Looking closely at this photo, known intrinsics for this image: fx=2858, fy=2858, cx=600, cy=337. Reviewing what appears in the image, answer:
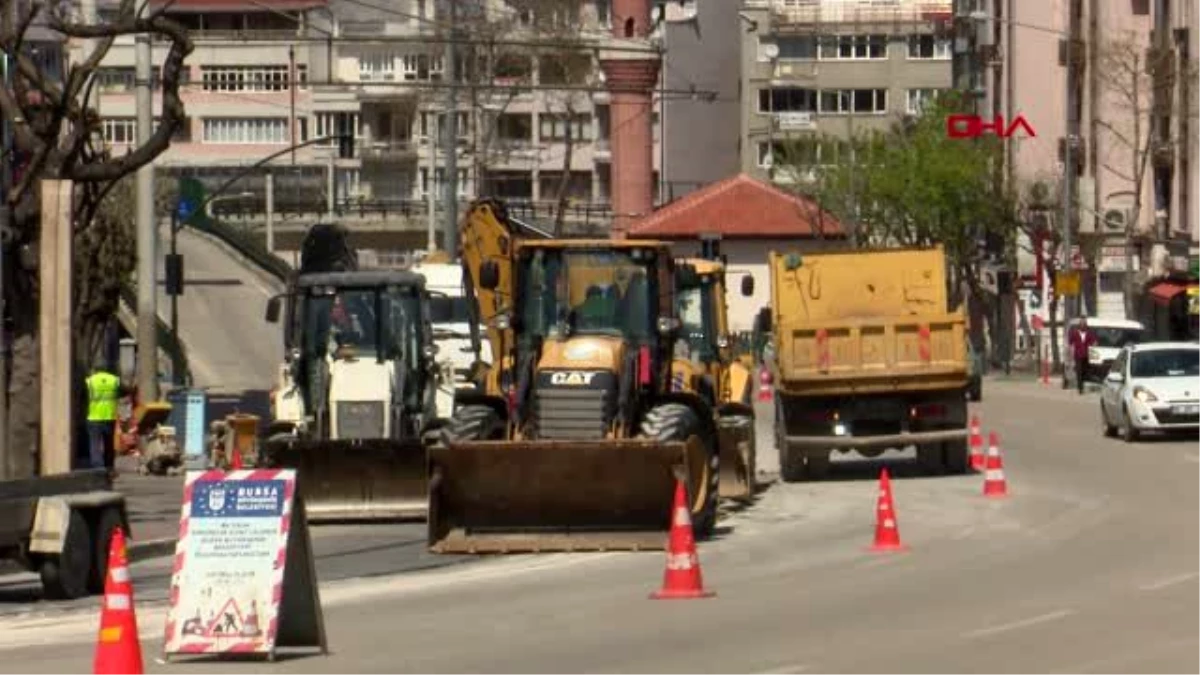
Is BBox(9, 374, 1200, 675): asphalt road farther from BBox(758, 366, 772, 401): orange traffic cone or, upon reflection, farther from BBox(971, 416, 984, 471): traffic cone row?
BBox(758, 366, 772, 401): orange traffic cone

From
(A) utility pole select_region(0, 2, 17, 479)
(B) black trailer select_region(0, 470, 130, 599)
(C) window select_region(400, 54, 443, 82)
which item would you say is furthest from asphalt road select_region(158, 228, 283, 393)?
(B) black trailer select_region(0, 470, 130, 599)

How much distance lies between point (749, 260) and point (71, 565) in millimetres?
95198

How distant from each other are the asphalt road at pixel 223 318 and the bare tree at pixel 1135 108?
25915mm

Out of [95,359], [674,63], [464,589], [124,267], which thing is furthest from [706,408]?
[674,63]

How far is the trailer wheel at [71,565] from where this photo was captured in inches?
913

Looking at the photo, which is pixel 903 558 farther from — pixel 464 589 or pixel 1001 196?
pixel 1001 196

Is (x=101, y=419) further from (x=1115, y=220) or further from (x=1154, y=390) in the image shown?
(x=1115, y=220)

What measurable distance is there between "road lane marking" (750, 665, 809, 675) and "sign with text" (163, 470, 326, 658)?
2913mm

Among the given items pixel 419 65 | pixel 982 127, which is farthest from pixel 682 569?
pixel 419 65

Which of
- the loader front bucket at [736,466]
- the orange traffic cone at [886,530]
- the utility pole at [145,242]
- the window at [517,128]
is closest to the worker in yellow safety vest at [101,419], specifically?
the utility pole at [145,242]

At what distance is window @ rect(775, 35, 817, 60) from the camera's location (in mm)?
125000

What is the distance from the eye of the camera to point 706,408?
93.1 ft

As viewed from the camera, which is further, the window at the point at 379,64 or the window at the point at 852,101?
the window at the point at 852,101

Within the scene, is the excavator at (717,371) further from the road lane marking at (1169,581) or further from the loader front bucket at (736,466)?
the road lane marking at (1169,581)
